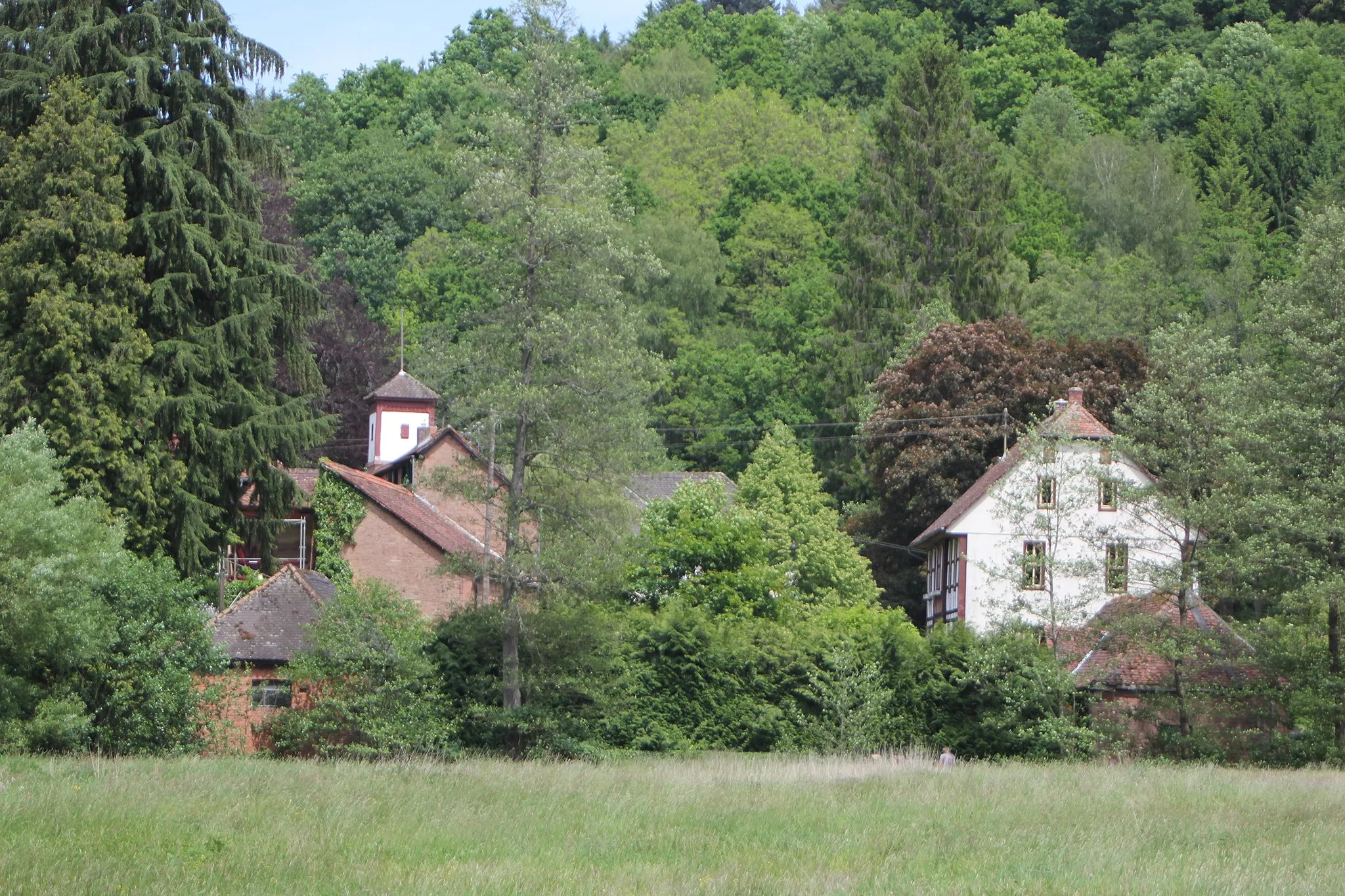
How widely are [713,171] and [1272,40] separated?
3550 cm

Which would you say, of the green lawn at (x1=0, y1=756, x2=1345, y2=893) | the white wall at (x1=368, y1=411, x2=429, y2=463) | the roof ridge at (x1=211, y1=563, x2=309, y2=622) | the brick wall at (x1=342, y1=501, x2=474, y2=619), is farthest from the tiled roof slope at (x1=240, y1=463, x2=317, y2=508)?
the green lawn at (x1=0, y1=756, x2=1345, y2=893)

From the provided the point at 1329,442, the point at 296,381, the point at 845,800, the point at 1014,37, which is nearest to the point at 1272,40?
the point at 1014,37

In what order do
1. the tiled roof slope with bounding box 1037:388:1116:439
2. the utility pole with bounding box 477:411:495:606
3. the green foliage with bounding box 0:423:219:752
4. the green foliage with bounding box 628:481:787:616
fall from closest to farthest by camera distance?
the green foliage with bounding box 0:423:219:752 → the utility pole with bounding box 477:411:495:606 → the green foliage with bounding box 628:481:787:616 → the tiled roof slope with bounding box 1037:388:1116:439

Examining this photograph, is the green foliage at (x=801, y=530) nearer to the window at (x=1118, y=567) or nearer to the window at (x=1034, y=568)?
the window at (x=1034, y=568)

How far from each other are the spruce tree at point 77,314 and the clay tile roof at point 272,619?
405cm

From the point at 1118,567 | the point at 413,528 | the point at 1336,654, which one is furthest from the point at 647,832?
the point at 413,528

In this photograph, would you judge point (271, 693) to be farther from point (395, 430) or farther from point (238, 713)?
point (395, 430)

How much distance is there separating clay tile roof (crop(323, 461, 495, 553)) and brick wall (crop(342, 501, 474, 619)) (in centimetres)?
25

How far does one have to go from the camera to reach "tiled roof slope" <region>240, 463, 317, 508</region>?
3572cm

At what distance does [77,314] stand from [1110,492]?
76.9ft

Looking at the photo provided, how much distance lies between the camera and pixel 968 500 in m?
50.7

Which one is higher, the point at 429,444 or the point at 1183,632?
the point at 429,444

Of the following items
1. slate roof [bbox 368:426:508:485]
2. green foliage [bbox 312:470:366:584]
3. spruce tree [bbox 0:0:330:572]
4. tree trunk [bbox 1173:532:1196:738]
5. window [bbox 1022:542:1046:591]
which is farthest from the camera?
slate roof [bbox 368:426:508:485]

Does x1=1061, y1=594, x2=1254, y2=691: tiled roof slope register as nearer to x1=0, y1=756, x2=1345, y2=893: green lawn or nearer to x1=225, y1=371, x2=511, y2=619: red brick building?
x1=0, y1=756, x2=1345, y2=893: green lawn
